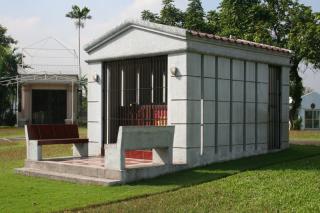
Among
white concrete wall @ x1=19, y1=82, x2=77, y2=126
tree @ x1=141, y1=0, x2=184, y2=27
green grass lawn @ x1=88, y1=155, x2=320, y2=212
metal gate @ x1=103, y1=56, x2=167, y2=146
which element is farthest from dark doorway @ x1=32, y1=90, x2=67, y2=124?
green grass lawn @ x1=88, y1=155, x2=320, y2=212

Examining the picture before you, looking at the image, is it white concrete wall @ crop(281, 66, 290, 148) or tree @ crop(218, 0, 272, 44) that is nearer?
white concrete wall @ crop(281, 66, 290, 148)

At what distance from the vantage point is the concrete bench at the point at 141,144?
1083cm

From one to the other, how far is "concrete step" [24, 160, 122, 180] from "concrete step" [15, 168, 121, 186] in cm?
13

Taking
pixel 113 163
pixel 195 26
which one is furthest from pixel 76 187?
pixel 195 26

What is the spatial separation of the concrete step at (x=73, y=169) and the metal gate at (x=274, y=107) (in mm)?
6388

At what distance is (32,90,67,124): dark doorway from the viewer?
149 feet

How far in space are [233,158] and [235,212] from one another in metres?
5.67

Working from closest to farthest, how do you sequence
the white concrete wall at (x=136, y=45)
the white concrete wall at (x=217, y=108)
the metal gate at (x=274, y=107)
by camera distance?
the white concrete wall at (x=217, y=108) → the white concrete wall at (x=136, y=45) → the metal gate at (x=274, y=107)

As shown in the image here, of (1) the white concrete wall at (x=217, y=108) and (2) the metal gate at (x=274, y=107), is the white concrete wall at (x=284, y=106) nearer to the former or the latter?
(2) the metal gate at (x=274, y=107)

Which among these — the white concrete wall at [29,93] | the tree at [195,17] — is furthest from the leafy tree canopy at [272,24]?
the white concrete wall at [29,93]

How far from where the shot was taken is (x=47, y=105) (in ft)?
151

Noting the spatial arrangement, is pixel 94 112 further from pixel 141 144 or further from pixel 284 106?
pixel 284 106

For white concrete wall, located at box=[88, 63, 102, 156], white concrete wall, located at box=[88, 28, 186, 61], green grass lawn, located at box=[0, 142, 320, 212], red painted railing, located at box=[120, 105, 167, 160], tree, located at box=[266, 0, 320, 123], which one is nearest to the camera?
green grass lawn, located at box=[0, 142, 320, 212]

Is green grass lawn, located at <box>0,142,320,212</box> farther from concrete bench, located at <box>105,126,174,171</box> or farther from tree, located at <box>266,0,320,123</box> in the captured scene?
tree, located at <box>266,0,320,123</box>
